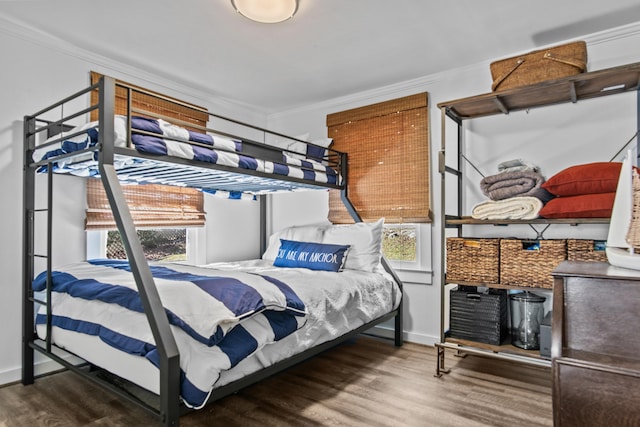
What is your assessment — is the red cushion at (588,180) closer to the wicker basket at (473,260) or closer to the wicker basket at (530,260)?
the wicker basket at (530,260)

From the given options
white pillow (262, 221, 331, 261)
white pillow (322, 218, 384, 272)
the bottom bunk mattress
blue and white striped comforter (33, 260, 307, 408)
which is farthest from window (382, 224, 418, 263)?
blue and white striped comforter (33, 260, 307, 408)

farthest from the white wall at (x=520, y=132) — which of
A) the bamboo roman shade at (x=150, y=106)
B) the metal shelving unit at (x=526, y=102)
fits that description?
the bamboo roman shade at (x=150, y=106)

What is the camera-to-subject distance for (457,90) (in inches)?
131

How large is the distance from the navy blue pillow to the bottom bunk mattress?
1.55 feet

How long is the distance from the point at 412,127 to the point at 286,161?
1229mm

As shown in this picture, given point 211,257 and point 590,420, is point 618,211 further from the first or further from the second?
point 211,257

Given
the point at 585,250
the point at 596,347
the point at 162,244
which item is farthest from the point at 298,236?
the point at 596,347

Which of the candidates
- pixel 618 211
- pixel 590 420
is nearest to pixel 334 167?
pixel 618 211

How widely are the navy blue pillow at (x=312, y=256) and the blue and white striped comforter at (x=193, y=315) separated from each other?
949mm

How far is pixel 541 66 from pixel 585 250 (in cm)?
115

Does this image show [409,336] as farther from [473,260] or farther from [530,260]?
[530,260]

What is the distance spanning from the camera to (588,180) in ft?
7.30

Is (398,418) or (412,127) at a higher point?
(412,127)

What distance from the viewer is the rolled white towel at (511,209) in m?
2.45
